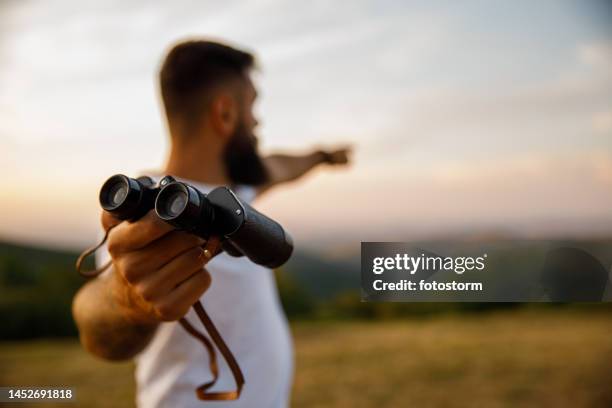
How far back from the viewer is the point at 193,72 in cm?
131

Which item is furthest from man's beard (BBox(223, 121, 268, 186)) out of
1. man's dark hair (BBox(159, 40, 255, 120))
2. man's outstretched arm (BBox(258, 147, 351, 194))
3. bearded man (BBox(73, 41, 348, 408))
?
man's outstretched arm (BBox(258, 147, 351, 194))

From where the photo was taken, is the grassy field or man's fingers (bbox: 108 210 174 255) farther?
the grassy field

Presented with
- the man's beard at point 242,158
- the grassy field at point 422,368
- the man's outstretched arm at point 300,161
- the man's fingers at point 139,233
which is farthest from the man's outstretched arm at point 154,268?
the grassy field at point 422,368

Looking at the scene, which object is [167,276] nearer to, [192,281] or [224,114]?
[192,281]

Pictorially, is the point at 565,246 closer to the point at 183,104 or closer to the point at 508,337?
the point at 183,104

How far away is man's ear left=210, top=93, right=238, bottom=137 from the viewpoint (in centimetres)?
127

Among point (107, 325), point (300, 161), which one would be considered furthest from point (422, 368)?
point (107, 325)

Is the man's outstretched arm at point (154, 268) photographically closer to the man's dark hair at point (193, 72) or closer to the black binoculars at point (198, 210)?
the black binoculars at point (198, 210)

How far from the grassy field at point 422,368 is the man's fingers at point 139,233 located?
303cm

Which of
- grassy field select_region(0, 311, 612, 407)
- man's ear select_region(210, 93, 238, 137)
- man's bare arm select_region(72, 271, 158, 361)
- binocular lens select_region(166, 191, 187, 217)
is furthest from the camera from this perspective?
grassy field select_region(0, 311, 612, 407)

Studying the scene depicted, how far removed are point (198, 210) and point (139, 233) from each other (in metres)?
0.09

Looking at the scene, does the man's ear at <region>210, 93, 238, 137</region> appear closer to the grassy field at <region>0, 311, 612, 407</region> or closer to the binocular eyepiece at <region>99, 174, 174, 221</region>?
the binocular eyepiece at <region>99, 174, 174, 221</region>

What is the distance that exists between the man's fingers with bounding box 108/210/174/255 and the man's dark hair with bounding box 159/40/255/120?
1.99 feet

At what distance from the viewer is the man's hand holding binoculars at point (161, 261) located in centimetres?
71
